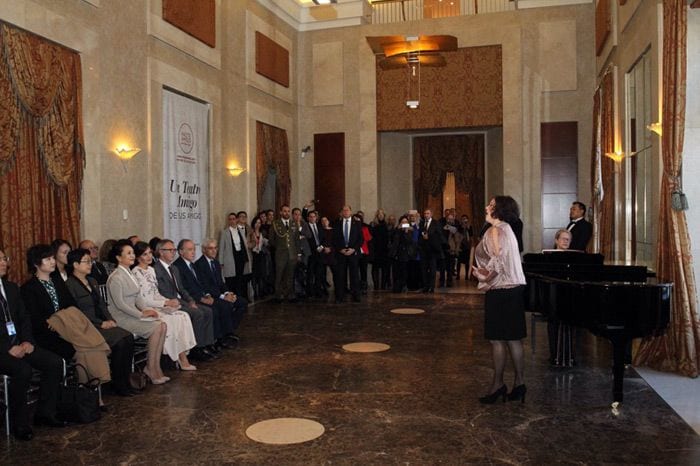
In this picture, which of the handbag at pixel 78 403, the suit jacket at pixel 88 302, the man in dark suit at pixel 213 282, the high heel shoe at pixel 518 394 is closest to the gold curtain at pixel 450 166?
the man in dark suit at pixel 213 282

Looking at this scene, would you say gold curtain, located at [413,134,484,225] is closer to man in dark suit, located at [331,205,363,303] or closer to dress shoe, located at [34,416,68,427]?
man in dark suit, located at [331,205,363,303]

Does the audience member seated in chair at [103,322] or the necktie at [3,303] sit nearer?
the necktie at [3,303]

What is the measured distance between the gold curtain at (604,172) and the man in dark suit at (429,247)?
2.63 metres

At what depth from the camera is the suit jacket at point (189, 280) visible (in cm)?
641

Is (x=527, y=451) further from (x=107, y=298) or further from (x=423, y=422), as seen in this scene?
(x=107, y=298)

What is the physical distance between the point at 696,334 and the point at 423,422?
2.75m

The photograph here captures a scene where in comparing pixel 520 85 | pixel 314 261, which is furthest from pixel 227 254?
pixel 520 85

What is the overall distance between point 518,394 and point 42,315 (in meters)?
3.59

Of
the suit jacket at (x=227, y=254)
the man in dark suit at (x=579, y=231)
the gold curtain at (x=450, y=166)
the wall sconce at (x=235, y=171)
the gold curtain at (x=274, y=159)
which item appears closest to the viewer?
the man in dark suit at (x=579, y=231)

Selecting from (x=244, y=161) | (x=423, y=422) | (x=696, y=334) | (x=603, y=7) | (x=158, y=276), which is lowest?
(x=423, y=422)

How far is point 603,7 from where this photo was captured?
33.8 feet

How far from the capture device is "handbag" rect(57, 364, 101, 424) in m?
4.29

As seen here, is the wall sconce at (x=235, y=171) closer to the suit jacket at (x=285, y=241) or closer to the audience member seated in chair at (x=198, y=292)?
the suit jacket at (x=285, y=241)

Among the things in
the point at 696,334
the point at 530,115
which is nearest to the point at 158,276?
the point at 696,334
